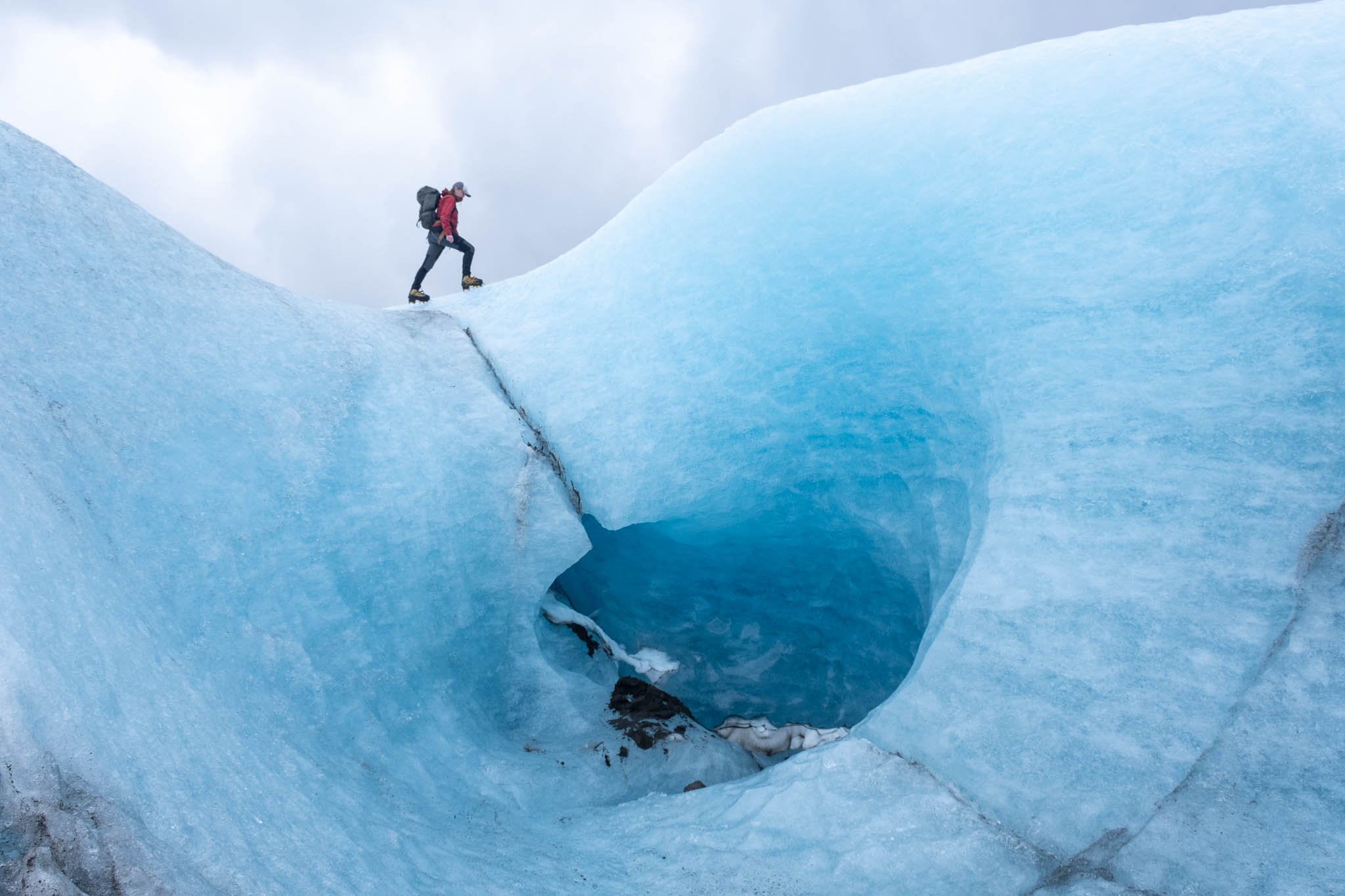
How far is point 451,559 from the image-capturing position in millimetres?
5270

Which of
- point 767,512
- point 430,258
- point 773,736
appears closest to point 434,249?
point 430,258

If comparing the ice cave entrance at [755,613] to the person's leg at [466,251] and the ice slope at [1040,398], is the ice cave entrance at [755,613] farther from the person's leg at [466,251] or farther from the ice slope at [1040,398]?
the person's leg at [466,251]

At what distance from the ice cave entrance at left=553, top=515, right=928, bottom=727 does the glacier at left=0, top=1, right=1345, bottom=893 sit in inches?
2.5

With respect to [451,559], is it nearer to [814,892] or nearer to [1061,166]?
[814,892]

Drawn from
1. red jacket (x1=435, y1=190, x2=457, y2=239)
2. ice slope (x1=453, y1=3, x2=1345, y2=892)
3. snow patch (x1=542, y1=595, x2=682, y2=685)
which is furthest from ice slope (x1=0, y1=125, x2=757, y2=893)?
red jacket (x1=435, y1=190, x2=457, y2=239)

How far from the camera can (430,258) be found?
785cm

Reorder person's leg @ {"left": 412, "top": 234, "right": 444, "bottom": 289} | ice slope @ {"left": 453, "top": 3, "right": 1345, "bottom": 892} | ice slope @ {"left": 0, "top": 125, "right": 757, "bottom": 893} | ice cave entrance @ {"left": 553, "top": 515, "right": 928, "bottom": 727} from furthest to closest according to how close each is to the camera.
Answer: person's leg @ {"left": 412, "top": 234, "right": 444, "bottom": 289}, ice cave entrance @ {"left": 553, "top": 515, "right": 928, "bottom": 727}, ice slope @ {"left": 453, "top": 3, "right": 1345, "bottom": 892}, ice slope @ {"left": 0, "top": 125, "right": 757, "bottom": 893}

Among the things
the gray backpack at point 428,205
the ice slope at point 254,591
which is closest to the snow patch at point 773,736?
the ice slope at point 254,591

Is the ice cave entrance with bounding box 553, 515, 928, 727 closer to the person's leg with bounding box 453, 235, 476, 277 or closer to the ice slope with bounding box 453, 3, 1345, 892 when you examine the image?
the ice slope with bounding box 453, 3, 1345, 892

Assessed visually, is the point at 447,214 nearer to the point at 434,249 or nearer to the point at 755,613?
the point at 434,249

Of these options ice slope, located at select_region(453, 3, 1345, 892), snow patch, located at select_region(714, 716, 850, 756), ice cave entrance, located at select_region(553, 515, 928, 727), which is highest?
ice slope, located at select_region(453, 3, 1345, 892)

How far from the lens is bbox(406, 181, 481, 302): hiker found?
7.78 metres

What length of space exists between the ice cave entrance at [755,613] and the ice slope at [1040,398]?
0.22 ft

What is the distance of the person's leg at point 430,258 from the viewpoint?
777 cm
